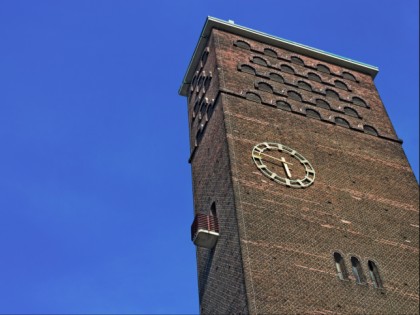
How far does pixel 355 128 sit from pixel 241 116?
600 cm

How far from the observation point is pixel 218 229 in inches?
1099

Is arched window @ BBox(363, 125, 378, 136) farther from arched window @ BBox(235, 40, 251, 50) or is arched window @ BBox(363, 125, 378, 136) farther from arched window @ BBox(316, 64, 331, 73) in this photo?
arched window @ BBox(235, 40, 251, 50)

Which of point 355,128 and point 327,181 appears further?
point 355,128

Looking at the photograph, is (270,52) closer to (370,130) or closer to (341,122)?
(341,122)

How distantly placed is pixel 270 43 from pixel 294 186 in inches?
498

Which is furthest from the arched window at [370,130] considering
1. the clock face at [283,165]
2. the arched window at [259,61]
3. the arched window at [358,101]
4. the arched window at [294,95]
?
the arched window at [259,61]

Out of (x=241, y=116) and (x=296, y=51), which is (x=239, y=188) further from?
(x=296, y=51)

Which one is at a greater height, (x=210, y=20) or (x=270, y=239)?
(x=210, y=20)

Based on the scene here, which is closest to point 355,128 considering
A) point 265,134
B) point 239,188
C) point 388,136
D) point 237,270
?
point 388,136

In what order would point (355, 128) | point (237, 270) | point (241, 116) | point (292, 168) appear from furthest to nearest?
point (355, 128) < point (241, 116) < point (292, 168) < point (237, 270)

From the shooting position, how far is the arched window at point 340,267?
2580 cm

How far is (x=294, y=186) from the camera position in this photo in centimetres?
2880

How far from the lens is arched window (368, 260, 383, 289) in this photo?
85.5ft

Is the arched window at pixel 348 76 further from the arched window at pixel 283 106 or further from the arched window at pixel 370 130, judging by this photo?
the arched window at pixel 283 106
